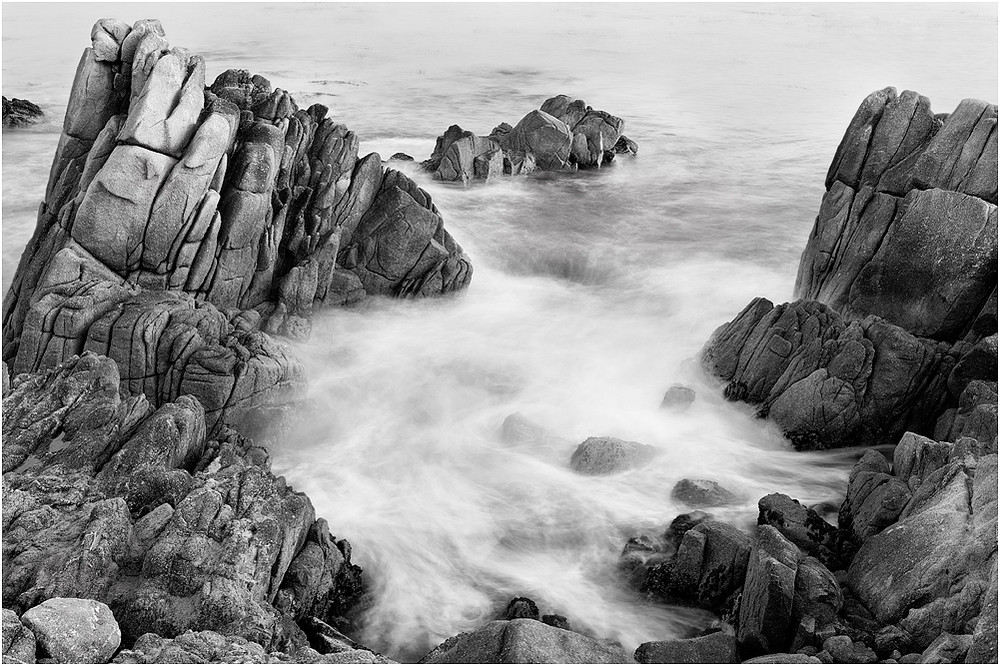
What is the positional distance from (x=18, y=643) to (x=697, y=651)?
8.54 metres

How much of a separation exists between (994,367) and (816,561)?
7.20 m

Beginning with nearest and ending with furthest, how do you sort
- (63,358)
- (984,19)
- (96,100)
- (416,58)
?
1. (63,358)
2. (96,100)
3. (416,58)
4. (984,19)

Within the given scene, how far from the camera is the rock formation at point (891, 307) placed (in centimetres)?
2009

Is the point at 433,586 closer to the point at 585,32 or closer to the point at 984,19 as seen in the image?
the point at 585,32

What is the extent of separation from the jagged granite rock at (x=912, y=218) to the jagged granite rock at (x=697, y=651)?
10.9 m

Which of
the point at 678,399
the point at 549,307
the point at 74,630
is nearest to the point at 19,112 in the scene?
the point at 549,307

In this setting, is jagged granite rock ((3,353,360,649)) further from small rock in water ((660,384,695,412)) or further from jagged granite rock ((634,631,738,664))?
small rock in water ((660,384,695,412))

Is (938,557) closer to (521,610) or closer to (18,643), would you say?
(521,610)

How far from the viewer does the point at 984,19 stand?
262ft

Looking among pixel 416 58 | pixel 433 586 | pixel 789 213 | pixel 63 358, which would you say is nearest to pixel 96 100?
pixel 63 358

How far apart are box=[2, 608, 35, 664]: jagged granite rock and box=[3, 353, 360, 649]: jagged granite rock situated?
5.64ft

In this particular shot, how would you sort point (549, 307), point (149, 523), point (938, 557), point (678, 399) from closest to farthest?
point (149, 523), point (938, 557), point (678, 399), point (549, 307)

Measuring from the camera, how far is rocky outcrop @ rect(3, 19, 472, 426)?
63.7 feet

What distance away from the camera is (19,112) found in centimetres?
4403
